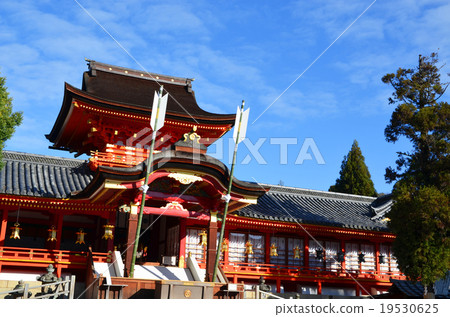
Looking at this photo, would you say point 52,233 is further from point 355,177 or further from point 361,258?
point 355,177

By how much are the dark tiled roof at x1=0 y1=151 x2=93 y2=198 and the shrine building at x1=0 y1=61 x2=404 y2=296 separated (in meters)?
0.05

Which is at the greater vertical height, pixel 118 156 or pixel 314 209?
pixel 118 156

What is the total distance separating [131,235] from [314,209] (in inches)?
539

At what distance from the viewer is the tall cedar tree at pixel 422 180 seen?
19.5 metres

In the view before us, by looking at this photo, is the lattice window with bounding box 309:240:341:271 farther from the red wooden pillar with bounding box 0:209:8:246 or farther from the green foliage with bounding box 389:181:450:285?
the red wooden pillar with bounding box 0:209:8:246

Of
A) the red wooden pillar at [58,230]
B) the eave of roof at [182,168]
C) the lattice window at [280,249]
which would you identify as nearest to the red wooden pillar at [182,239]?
the eave of roof at [182,168]

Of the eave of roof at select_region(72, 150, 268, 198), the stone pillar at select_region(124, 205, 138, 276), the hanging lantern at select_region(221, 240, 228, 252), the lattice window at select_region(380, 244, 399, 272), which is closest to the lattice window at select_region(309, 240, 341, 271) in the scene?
the lattice window at select_region(380, 244, 399, 272)

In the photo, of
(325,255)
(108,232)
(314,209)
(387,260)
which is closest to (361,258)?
(325,255)

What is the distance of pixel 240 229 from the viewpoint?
1022 inches

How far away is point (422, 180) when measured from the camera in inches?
821

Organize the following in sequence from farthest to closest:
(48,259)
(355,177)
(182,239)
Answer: (355,177)
(182,239)
(48,259)

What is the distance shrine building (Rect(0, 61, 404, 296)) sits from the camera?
19.5 meters

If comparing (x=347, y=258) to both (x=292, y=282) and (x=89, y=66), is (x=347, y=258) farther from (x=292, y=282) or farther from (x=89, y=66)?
(x=89, y=66)
